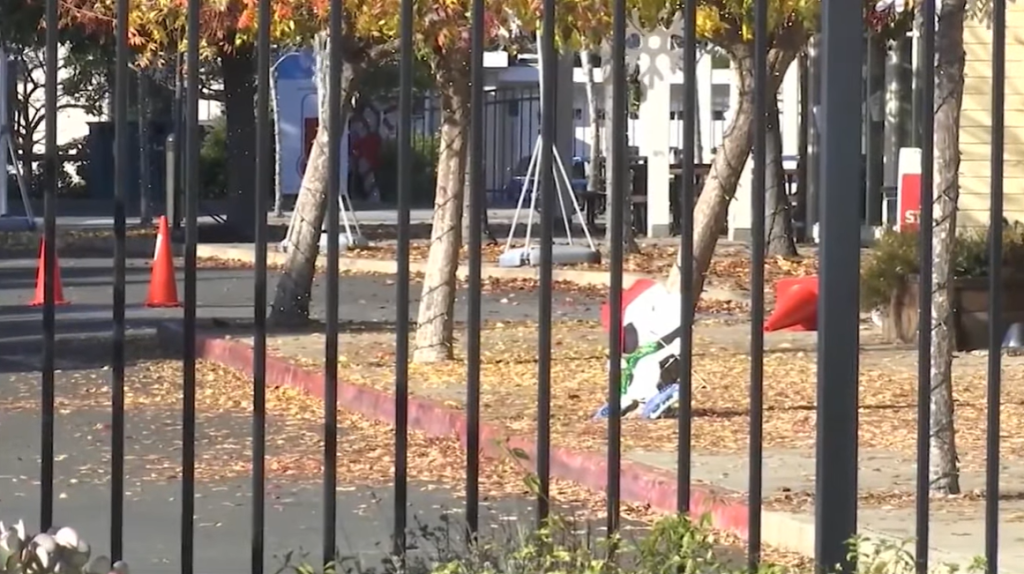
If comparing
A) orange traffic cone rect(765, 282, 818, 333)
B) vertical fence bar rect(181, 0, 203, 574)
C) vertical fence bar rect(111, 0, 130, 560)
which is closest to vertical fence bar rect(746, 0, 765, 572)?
vertical fence bar rect(181, 0, 203, 574)

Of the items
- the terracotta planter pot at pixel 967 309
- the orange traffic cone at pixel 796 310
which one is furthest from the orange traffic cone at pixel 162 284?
A: the terracotta planter pot at pixel 967 309

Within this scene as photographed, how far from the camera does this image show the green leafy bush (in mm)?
12109

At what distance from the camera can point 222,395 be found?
1095 centimetres

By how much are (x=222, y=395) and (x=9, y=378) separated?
180cm

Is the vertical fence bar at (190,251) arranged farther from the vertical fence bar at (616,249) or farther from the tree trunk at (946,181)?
the tree trunk at (946,181)

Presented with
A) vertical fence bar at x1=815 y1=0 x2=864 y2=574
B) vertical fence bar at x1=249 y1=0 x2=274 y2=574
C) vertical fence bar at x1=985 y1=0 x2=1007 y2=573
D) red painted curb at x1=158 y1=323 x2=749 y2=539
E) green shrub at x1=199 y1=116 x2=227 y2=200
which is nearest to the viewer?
vertical fence bar at x1=249 y1=0 x2=274 y2=574

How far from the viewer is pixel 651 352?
30.1ft

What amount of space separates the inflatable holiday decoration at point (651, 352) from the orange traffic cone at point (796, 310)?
12.7 ft

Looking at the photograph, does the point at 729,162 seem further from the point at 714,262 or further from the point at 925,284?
the point at 714,262

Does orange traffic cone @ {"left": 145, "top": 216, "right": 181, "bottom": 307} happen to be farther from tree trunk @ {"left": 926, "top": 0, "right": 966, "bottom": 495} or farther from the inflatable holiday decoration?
tree trunk @ {"left": 926, "top": 0, "right": 966, "bottom": 495}

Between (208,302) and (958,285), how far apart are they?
7.15 meters

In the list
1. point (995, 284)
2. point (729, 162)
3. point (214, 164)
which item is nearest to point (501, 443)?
point (995, 284)

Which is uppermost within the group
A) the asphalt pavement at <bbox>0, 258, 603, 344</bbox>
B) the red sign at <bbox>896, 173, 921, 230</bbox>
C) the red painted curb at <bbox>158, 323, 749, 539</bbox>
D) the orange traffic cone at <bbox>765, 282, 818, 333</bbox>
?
the red sign at <bbox>896, 173, 921, 230</bbox>

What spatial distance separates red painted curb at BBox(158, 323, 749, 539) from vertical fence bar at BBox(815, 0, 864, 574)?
1.04 m
